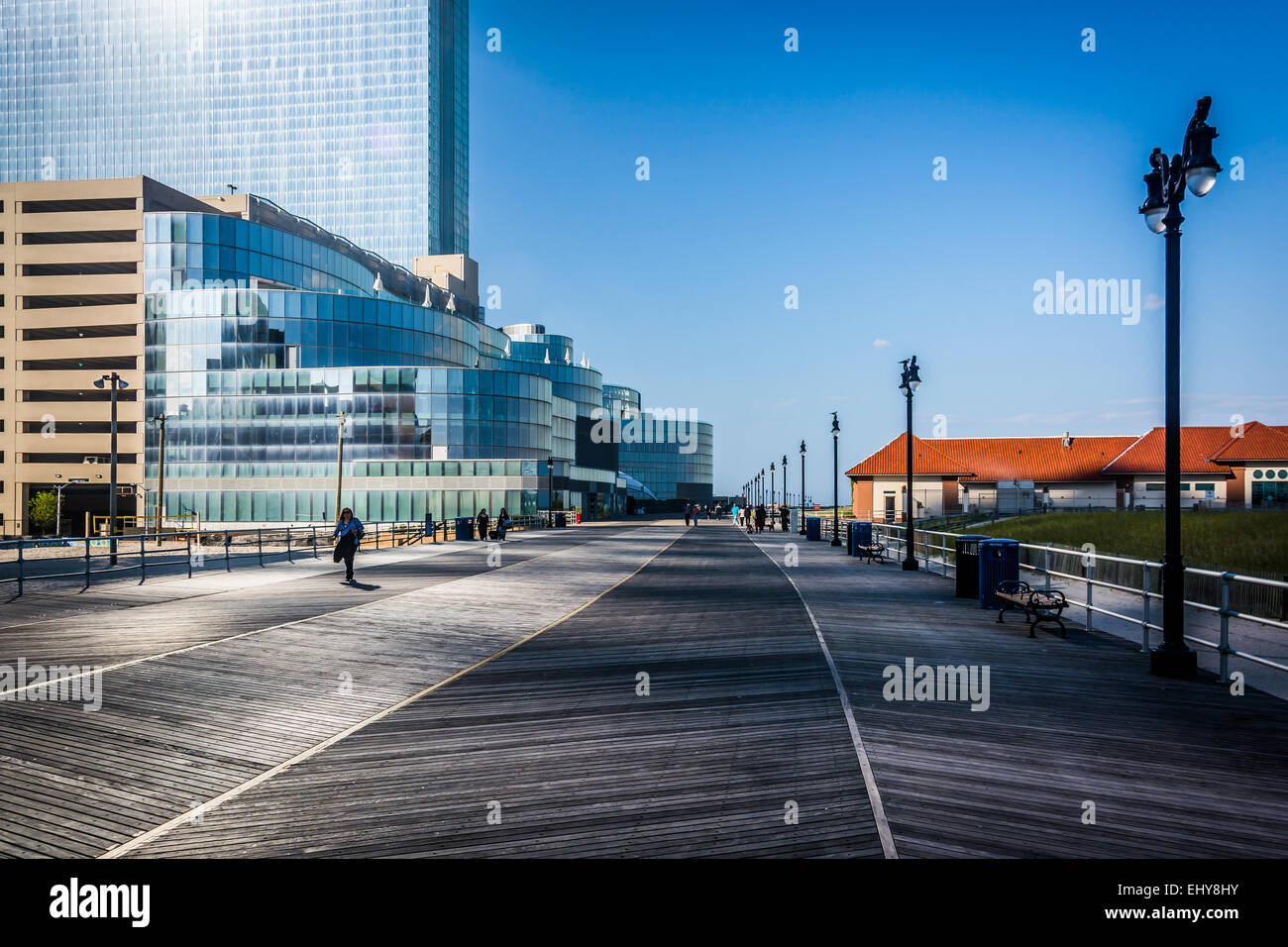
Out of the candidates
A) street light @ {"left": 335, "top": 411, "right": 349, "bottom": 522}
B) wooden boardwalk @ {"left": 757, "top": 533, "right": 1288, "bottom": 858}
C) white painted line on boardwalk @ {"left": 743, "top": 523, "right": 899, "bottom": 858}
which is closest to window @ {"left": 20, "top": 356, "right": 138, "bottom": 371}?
street light @ {"left": 335, "top": 411, "right": 349, "bottom": 522}

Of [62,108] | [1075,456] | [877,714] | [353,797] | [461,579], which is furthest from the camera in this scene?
[62,108]

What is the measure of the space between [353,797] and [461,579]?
1590 cm

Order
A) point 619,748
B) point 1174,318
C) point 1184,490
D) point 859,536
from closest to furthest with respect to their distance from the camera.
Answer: point 619,748 → point 1174,318 → point 859,536 → point 1184,490

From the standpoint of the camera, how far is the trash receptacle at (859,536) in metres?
29.4

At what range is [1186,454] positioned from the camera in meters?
76.1

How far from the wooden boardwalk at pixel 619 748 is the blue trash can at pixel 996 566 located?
2.06 metres

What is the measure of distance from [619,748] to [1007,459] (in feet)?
274

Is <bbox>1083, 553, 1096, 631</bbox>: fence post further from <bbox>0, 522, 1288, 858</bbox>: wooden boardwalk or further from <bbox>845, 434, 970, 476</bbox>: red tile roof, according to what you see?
<bbox>845, 434, 970, 476</bbox>: red tile roof

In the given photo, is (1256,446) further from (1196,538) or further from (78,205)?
(78,205)

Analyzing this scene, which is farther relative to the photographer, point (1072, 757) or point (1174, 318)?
point (1174, 318)

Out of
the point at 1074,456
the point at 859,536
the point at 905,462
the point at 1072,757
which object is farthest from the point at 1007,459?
the point at 1072,757
